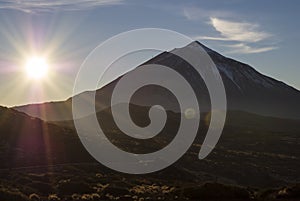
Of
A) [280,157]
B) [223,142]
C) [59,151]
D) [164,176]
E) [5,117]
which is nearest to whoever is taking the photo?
[164,176]

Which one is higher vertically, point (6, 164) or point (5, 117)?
point (5, 117)

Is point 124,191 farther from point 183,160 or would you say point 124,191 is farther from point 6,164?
point 183,160

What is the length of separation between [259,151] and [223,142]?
2344 centimetres

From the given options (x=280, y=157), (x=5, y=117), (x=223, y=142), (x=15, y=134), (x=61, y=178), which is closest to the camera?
(x=61, y=178)

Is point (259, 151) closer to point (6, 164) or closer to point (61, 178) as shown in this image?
point (6, 164)

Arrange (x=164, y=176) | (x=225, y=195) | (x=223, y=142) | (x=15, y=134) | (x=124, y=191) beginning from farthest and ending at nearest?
(x=223, y=142)
(x=15, y=134)
(x=164, y=176)
(x=124, y=191)
(x=225, y=195)

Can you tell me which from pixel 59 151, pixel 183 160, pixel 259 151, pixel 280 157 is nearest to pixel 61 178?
pixel 59 151

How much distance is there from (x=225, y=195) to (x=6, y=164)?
5496cm

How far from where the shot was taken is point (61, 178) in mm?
53906

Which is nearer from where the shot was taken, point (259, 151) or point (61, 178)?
point (61, 178)

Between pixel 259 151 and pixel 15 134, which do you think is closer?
pixel 15 134

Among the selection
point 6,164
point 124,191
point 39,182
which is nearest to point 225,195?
point 124,191

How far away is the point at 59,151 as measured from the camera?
90125 mm

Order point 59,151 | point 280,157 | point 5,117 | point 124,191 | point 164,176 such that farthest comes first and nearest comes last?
point 280,157, point 5,117, point 59,151, point 164,176, point 124,191
